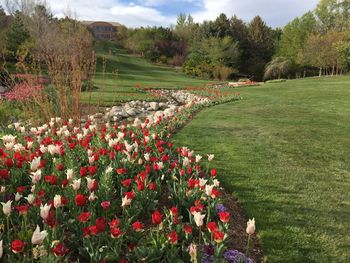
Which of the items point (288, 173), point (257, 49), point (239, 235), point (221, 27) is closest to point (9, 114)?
point (288, 173)

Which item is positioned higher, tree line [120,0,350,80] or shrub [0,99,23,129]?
tree line [120,0,350,80]

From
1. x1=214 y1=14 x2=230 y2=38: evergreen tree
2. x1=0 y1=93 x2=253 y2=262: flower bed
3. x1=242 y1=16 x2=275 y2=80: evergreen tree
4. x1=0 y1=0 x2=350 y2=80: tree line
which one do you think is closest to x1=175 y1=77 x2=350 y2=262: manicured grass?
x1=0 y1=93 x2=253 y2=262: flower bed

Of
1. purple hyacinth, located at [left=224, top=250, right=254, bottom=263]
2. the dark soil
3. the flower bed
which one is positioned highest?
the flower bed

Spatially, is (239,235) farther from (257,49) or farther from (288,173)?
(257,49)

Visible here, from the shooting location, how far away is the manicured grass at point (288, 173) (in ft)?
11.6

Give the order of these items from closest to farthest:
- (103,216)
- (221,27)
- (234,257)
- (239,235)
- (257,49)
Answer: (234,257), (103,216), (239,235), (221,27), (257,49)

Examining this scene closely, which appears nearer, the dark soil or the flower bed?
the flower bed

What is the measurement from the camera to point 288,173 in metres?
5.46

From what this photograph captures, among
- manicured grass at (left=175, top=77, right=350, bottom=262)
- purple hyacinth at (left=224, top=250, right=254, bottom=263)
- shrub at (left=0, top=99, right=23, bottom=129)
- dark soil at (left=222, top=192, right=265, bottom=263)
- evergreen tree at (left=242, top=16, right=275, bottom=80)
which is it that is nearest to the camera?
purple hyacinth at (left=224, top=250, right=254, bottom=263)

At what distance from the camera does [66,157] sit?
179 inches

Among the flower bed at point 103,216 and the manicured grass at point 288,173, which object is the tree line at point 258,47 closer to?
the manicured grass at point 288,173

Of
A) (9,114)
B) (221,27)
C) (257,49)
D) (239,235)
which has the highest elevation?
(221,27)

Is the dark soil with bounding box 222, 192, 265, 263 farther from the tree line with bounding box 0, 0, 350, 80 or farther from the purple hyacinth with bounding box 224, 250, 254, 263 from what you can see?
the tree line with bounding box 0, 0, 350, 80

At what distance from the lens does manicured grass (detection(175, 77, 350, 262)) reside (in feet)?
11.6
